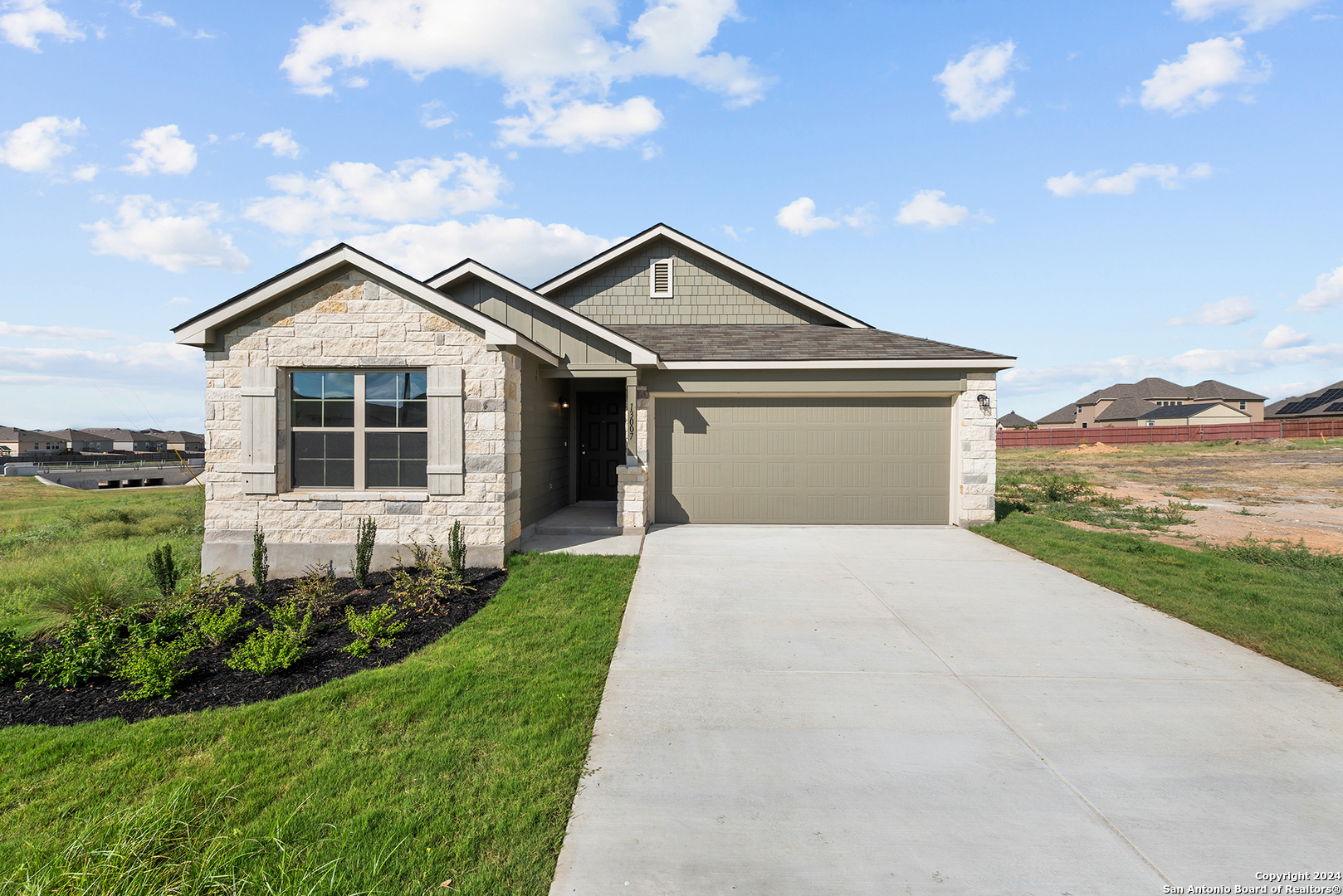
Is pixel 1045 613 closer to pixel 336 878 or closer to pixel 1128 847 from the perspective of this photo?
pixel 1128 847

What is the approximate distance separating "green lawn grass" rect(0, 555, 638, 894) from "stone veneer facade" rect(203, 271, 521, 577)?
330 cm

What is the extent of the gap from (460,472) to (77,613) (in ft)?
12.3

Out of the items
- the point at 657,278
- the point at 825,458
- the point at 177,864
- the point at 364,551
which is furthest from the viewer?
the point at 657,278

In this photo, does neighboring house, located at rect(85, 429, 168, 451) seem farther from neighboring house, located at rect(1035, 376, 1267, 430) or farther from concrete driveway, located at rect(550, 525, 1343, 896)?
neighboring house, located at rect(1035, 376, 1267, 430)

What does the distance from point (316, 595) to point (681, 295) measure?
31.6ft

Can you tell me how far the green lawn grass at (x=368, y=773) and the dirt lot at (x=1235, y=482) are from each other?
1077cm

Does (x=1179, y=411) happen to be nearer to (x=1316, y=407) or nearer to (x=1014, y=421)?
(x=1316, y=407)

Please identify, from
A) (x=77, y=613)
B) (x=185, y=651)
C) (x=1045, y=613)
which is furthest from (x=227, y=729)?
(x=1045, y=613)

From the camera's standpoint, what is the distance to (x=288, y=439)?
7.84 meters

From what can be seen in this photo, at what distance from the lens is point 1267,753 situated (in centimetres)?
A: 349

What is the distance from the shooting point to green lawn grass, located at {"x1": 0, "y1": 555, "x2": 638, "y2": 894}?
8.51 feet

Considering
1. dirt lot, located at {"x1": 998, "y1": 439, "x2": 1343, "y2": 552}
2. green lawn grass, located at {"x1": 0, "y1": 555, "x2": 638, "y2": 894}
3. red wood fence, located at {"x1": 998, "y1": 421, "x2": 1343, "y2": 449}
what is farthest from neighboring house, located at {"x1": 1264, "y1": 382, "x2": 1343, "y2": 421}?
green lawn grass, located at {"x1": 0, "y1": 555, "x2": 638, "y2": 894}

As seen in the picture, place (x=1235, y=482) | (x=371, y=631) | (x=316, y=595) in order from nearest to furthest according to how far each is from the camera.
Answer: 1. (x=371, y=631)
2. (x=316, y=595)
3. (x=1235, y=482)

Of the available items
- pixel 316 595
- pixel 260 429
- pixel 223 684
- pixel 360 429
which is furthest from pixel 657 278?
pixel 223 684
